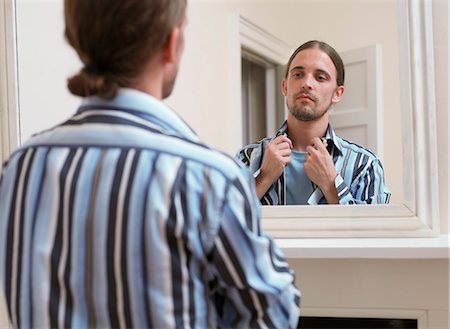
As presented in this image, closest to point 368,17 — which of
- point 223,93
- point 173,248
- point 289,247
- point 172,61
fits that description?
point 223,93

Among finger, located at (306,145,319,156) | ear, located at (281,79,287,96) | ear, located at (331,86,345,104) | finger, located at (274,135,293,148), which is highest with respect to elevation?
A: ear, located at (281,79,287,96)

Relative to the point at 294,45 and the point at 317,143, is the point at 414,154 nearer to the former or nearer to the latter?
the point at 317,143

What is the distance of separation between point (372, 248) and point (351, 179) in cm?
21

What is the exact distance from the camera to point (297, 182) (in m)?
1.26

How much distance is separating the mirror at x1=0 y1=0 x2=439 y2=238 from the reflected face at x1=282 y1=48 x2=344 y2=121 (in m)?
0.04

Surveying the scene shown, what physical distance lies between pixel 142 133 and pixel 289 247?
2.04ft

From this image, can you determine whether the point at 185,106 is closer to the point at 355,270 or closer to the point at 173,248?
the point at 355,270

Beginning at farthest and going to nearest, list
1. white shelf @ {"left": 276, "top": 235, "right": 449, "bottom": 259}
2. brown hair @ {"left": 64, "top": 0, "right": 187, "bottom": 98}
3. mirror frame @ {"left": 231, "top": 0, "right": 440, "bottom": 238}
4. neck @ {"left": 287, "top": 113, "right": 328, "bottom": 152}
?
neck @ {"left": 287, "top": 113, "right": 328, "bottom": 152}, mirror frame @ {"left": 231, "top": 0, "right": 440, "bottom": 238}, white shelf @ {"left": 276, "top": 235, "right": 449, "bottom": 259}, brown hair @ {"left": 64, "top": 0, "right": 187, "bottom": 98}

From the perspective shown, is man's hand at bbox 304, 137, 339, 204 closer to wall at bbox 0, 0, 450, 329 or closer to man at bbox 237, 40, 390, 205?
man at bbox 237, 40, 390, 205

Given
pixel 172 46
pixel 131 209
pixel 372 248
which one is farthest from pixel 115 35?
pixel 372 248

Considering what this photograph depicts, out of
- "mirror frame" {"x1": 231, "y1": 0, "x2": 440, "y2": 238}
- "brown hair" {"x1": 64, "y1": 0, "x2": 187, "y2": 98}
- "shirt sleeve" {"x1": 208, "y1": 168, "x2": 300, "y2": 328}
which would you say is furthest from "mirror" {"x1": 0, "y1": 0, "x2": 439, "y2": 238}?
"brown hair" {"x1": 64, "y1": 0, "x2": 187, "y2": 98}

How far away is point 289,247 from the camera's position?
1121 mm

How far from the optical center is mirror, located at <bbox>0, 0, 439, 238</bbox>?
1156mm

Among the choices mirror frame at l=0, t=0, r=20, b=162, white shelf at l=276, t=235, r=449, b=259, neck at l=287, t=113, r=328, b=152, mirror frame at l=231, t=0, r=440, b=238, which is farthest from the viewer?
mirror frame at l=0, t=0, r=20, b=162
